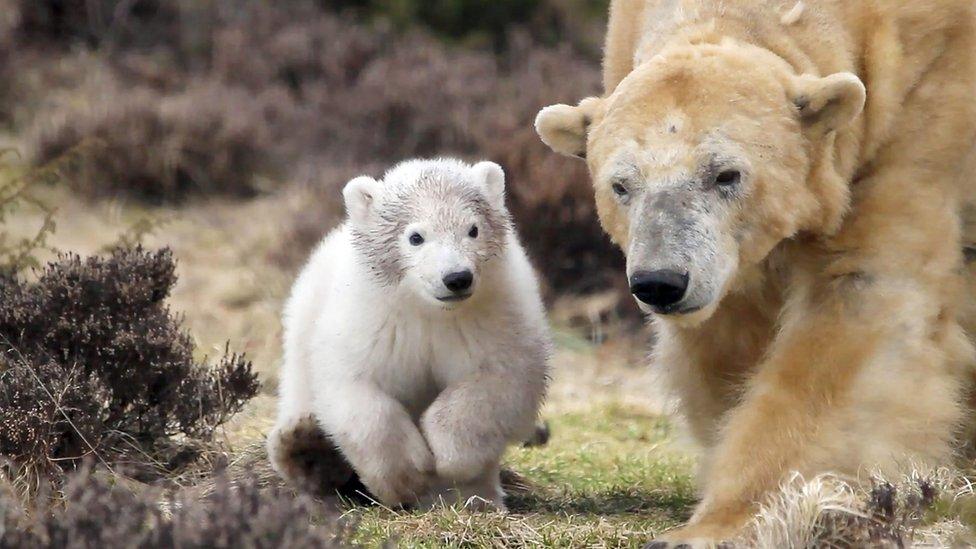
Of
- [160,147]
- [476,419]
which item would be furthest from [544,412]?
[160,147]

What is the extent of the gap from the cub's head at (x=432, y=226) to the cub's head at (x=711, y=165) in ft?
1.74

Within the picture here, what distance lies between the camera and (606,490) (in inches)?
206

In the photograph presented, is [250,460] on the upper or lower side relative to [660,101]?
lower

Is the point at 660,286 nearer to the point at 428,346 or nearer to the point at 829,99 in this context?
the point at 829,99

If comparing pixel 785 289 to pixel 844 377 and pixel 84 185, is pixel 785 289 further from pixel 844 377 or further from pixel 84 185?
pixel 84 185

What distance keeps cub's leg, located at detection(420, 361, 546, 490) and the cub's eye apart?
40.5 inches

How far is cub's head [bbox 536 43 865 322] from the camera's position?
12.8ft

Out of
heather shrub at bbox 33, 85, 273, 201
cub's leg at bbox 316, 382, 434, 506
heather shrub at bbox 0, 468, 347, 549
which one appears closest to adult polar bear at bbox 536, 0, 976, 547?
cub's leg at bbox 316, 382, 434, 506

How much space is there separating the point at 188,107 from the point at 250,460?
6.55m

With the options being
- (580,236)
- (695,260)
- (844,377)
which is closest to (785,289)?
(844,377)

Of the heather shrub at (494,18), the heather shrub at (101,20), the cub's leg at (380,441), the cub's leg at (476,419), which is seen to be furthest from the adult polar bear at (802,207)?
the heather shrub at (101,20)

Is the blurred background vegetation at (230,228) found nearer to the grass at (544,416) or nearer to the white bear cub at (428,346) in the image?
the grass at (544,416)

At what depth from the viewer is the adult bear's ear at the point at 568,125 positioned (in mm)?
4414

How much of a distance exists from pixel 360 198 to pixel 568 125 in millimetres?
824
